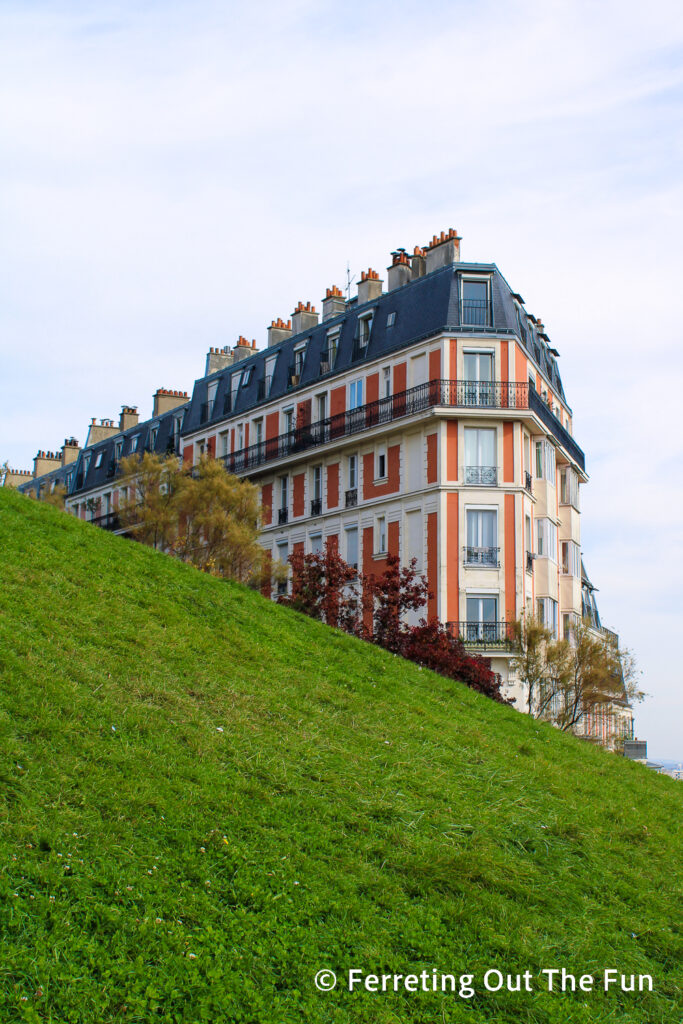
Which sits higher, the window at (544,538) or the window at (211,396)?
the window at (211,396)

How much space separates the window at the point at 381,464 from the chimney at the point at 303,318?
457 inches

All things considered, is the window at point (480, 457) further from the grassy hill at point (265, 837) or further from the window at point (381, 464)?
the grassy hill at point (265, 837)

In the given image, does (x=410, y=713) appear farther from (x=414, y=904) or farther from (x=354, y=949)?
(x=354, y=949)

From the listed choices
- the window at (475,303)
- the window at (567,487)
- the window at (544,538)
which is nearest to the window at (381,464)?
the window at (475,303)

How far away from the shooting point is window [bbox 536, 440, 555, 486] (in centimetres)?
4597

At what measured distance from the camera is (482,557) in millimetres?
41719

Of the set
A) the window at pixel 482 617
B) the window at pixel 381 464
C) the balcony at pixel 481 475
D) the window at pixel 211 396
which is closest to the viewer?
the window at pixel 482 617

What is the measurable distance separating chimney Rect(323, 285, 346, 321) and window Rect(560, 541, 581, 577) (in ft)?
51.0

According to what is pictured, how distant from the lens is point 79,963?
23.9ft

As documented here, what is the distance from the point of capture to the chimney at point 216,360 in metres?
61.6

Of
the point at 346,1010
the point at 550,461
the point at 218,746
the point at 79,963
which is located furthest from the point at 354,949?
the point at 550,461

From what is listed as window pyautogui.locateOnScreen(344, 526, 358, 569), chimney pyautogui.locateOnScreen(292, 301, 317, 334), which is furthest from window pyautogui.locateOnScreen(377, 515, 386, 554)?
chimney pyautogui.locateOnScreen(292, 301, 317, 334)

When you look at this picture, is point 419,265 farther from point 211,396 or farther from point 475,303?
point 211,396

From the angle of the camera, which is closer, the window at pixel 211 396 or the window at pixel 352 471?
the window at pixel 352 471
